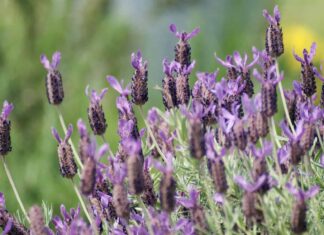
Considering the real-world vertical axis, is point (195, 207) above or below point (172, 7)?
below

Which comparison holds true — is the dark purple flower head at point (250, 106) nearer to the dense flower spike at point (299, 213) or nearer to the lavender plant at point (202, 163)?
the lavender plant at point (202, 163)

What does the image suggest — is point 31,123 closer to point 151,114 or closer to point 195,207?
point 151,114

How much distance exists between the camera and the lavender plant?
0.87 metres

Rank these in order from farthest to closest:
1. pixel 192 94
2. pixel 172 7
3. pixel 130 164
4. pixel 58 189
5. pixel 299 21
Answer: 1. pixel 299 21
2. pixel 172 7
3. pixel 58 189
4. pixel 192 94
5. pixel 130 164

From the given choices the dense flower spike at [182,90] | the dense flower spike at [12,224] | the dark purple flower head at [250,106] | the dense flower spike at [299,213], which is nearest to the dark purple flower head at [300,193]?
the dense flower spike at [299,213]

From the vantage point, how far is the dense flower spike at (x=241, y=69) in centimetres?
112

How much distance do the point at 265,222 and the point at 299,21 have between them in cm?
563

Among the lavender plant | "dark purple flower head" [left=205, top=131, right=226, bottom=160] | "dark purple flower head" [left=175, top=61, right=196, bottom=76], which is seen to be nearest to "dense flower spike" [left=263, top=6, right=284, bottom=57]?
the lavender plant

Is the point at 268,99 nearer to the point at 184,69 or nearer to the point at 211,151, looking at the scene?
the point at 211,151

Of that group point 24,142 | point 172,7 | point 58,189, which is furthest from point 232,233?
point 172,7

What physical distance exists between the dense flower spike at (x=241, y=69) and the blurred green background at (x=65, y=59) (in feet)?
4.51

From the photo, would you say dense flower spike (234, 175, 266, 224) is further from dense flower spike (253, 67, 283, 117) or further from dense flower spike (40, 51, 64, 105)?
dense flower spike (40, 51, 64, 105)

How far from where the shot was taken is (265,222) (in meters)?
0.89

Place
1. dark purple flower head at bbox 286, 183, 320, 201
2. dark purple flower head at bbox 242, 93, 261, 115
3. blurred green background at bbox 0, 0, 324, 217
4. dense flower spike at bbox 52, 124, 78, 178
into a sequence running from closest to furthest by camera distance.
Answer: dark purple flower head at bbox 286, 183, 320, 201, dark purple flower head at bbox 242, 93, 261, 115, dense flower spike at bbox 52, 124, 78, 178, blurred green background at bbox 0, 0, 324, 217
